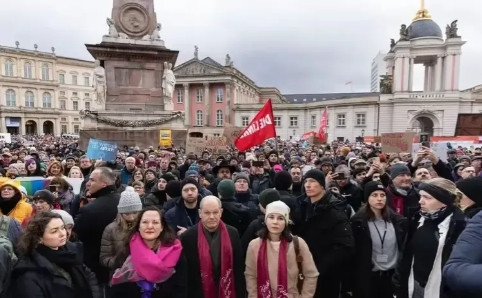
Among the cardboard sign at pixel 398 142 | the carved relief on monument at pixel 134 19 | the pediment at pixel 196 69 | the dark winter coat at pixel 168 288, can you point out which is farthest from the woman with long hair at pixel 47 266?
the pediment at pixel 196 69

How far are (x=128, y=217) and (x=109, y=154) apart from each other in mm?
6487

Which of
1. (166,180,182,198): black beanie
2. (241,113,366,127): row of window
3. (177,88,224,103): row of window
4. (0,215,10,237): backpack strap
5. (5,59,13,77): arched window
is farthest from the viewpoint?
(5,59,13,77): arched window

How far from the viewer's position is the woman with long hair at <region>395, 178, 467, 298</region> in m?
2.92

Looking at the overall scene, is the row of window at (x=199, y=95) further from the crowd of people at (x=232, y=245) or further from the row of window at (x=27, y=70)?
the crowd of people at (x=232, y=245)

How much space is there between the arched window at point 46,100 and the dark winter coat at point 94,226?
81.4m

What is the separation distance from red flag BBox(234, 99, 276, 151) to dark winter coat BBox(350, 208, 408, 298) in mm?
6130

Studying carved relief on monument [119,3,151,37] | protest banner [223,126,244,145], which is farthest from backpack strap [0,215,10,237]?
carved relief on monument [119,3,151,37]

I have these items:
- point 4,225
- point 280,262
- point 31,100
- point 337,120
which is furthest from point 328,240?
point 31,100

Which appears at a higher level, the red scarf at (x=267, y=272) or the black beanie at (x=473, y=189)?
the black beanie at (x=473, y=189)

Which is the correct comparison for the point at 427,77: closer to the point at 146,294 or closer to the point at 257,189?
the point at 257,189

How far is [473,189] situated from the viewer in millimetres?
2506

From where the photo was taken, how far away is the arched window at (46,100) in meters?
73.5

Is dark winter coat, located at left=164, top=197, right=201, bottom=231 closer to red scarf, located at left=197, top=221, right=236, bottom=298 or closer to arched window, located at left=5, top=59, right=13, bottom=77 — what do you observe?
red scarf, located at left=197, top=221, right=236, bottom=298

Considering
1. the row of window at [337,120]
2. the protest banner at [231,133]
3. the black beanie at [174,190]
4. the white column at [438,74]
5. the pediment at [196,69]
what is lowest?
the black beanie at [174,190]
